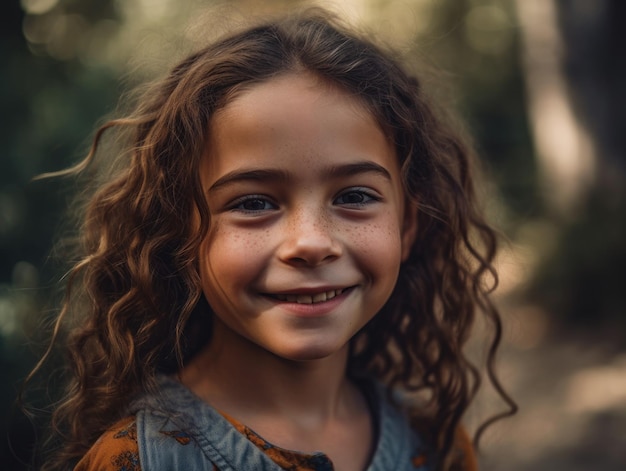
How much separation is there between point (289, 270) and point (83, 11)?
2337 mm

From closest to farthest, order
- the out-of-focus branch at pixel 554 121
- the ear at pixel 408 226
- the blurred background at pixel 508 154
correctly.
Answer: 1. the ear at pixel 408 226
2. the blurred background at pixel 508 154
3. the out-of-focus branch at pixel 554 121

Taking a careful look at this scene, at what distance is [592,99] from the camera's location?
25.5ft

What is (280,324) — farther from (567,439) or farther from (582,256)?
(582,256)

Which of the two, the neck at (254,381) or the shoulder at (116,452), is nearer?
the shoulder at (116,452)

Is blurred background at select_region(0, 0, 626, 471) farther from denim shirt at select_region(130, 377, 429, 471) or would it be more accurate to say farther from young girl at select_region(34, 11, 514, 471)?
denim shirt at select_region(130, 377, 429, 471)

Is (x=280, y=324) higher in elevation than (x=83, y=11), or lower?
lower

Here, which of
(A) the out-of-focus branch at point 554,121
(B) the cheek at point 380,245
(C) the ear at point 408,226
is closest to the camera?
(B) the cheek at point 380,245

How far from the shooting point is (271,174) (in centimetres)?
167

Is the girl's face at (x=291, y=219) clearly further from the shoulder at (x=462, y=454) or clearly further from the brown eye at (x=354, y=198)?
the shoulder at (x=462, y=454)

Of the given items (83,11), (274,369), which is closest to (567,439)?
(274,369)

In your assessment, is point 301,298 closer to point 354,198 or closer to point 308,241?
point 308,241

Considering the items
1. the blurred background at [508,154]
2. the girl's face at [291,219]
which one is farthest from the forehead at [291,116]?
the blurred background at [508,154]

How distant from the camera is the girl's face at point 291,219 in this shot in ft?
5.44

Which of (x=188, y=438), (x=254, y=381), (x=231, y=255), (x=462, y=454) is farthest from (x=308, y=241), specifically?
(x=462, y=454)
